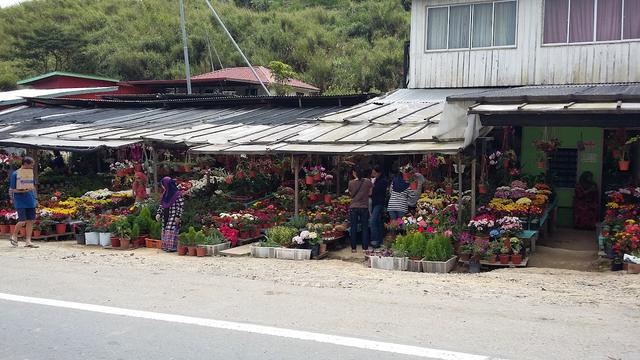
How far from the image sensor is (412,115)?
14.2 m

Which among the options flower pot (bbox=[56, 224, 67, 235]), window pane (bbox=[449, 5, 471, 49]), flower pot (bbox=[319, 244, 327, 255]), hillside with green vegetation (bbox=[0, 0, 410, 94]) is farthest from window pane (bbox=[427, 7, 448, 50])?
hillside with green vegetation (bbox=[0, 0, 410, 94])

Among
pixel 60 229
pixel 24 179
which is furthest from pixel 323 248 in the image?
pixel 60 229

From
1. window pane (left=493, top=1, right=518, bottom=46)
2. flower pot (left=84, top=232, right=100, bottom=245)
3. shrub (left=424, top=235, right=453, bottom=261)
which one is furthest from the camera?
window pane (left=493, top=1, right=518, bottom=46)

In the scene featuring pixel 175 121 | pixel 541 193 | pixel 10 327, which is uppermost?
pixel 175 121

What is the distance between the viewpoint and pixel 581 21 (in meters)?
14.6

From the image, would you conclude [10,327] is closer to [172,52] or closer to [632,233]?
[632,233]

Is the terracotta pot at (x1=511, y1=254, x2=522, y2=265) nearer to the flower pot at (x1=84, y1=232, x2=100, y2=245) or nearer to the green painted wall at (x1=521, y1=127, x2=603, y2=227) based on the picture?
the green painted wall at (x1=521, y1=127, x2=603, y2=227)

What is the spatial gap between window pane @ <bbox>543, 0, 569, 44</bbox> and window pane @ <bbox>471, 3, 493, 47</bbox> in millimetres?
1363

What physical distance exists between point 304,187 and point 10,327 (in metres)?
9.72

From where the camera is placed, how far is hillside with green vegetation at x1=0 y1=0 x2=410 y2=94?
4514cm

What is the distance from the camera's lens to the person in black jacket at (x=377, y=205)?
13070mm

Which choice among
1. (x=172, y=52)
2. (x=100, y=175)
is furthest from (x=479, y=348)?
(x=172, y=52)

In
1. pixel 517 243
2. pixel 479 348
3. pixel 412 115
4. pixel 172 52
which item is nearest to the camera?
pixel 479 348

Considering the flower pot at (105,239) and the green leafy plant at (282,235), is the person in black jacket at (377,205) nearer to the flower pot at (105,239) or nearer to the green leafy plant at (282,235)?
the green leafy plant at (282,235)
